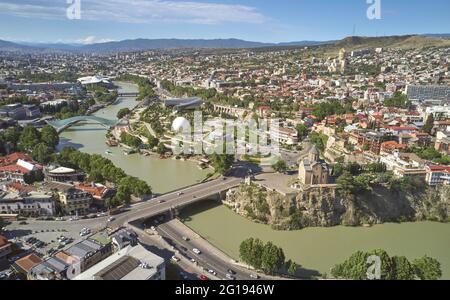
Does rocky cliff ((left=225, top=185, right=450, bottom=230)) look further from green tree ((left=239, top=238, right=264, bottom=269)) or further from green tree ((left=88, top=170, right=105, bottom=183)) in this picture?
green tree ((left=88, top=170, right=105, bottom=183))

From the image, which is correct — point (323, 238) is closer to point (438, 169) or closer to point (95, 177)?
point (438, 169)

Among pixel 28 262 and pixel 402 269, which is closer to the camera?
pixel 28 262

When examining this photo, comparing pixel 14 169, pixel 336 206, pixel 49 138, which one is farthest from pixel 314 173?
pixel 49 138

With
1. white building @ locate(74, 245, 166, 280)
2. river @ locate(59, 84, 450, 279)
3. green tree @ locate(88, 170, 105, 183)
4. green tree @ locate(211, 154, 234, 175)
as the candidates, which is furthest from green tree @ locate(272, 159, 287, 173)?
white building @ locate(74, 245, 166, 280)

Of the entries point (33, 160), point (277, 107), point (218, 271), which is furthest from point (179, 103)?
point (218, 271)

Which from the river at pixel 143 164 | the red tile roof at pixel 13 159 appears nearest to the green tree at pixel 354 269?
the river at pixel 143 164
